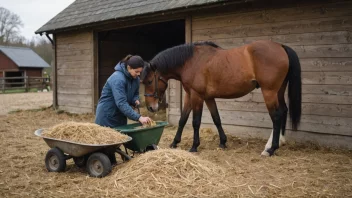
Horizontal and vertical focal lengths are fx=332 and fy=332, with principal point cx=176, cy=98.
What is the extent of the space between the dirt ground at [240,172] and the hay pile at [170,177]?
0.39 ft

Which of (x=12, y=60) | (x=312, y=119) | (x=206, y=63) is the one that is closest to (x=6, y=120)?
(x=206, y=63)

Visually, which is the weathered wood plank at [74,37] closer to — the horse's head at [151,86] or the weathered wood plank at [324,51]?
the horse's head at [151,86]

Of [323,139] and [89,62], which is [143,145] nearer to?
[323,139]

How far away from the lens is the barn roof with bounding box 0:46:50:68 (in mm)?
30737

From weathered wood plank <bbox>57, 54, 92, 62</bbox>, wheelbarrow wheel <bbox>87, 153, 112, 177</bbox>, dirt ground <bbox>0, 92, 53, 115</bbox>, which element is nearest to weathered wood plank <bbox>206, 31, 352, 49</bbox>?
wheelbarrow wheel <bbox>87, 153, 112, 177</bbox>

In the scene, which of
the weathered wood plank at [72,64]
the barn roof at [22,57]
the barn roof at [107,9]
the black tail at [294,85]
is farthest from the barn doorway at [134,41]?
the barn roof at [22,57]

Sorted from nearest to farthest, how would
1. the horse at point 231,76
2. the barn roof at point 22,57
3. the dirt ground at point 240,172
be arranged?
the dirt ground at point 240,172, the horse at point 231,76, the barn roof at point 22,57

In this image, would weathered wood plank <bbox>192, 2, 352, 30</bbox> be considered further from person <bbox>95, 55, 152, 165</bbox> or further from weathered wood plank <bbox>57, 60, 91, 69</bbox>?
weathered wood plank <bbox>57, 60, 91, 69</bbox>

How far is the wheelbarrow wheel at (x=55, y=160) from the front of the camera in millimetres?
4055

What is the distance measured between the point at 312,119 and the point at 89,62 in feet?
22.7

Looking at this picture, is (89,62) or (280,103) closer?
(280,103)

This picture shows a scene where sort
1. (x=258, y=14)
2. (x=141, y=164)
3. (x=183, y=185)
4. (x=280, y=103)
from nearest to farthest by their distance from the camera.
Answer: (x=183, y=185), (x=141, y=164), (x=280, y=103), (x=258, y=14)

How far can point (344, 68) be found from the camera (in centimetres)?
543

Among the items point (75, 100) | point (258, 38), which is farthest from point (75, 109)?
point (258, 38)
